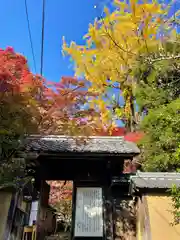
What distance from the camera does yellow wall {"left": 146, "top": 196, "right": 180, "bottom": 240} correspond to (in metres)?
5.42

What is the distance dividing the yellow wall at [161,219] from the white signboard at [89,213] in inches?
91.0

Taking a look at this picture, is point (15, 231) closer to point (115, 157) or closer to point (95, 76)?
point (115, 157)

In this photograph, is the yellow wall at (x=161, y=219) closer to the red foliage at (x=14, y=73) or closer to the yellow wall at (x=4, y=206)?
the yellow wall at (x=4, y=206)

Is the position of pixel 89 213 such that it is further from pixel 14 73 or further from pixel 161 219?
pixel 14 73

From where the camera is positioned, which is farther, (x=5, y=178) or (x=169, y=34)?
(x=5, y=178)

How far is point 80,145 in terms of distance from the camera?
7.90 metres

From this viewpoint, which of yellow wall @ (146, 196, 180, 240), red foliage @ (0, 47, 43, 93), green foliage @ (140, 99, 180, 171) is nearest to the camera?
red foliage @ (0, 47, 43, 93)

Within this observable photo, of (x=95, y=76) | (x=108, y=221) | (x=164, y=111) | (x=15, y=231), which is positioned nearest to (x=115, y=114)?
(x=95, y=76)

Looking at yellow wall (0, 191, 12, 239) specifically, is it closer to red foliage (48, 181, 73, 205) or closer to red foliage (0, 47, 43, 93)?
red foliage (0, 47, 43, 93)

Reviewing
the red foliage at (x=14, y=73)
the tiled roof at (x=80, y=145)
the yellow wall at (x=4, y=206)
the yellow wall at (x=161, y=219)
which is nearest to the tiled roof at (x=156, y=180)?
the yellow wall at (x=161, y=219)

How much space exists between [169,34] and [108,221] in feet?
19.5

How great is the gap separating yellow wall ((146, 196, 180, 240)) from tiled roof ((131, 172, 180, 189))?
12.6 inches

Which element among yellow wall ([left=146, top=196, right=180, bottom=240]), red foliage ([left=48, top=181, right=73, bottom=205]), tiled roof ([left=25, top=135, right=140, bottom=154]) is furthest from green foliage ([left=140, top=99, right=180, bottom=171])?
red foliage ([left=48, top=181, right=73, bottom=205])

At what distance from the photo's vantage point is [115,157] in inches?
300
